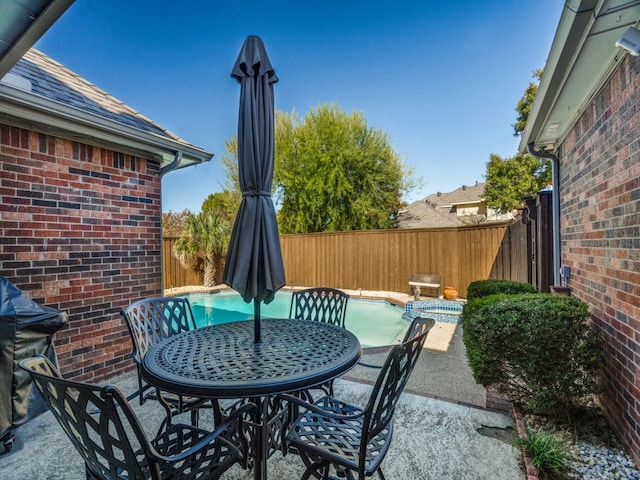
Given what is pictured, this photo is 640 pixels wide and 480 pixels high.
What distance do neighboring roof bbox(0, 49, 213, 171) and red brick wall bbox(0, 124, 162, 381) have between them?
0.17m

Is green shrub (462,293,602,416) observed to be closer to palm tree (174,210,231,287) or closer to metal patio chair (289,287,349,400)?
metal patio chair (289,287,349,400)

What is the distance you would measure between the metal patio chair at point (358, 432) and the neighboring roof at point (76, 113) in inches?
129

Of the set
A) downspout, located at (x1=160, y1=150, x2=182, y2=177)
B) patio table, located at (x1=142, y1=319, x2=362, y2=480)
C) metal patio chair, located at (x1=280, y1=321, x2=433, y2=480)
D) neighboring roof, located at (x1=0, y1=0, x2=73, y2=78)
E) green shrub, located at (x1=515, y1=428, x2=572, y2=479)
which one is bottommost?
green shrub, located at (x1=515, y1=428, x2=572, y2=479)

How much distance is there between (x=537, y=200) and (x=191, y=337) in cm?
510

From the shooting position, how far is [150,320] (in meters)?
2.79

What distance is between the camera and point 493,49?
Result: 7.89 metres

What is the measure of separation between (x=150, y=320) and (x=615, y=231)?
3.74 metres

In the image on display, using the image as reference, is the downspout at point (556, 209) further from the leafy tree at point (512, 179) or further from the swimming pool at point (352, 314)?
the leafy tree at point (512, 179)

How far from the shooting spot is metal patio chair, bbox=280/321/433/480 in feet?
5.01

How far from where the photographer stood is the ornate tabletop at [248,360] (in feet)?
5.24

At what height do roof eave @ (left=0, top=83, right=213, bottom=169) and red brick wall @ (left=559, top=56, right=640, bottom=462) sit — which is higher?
roof eave @ (left=0, top=83, right=213, bottom=169)

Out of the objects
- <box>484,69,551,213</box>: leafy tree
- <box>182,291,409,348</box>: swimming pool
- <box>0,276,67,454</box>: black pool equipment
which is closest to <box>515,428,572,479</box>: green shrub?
<box>0,276,67,454</box>: black pool equipment

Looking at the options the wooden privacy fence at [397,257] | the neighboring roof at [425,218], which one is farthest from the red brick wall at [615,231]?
the neighboring roof at [425,218]

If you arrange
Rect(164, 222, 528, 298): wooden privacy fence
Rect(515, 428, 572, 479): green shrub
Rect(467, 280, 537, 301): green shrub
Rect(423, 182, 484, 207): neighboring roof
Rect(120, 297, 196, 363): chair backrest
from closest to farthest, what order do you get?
Rect(515, 428, 572, 479): green shrub → Rect(120, 297, 196, 363): chair backrest → Rect(467, 280, 537, 301): green shrub → Rect(164, 222, 528, 298): wooden privacy fence → Rect(423, 182, 484, 207): neighboring roof
